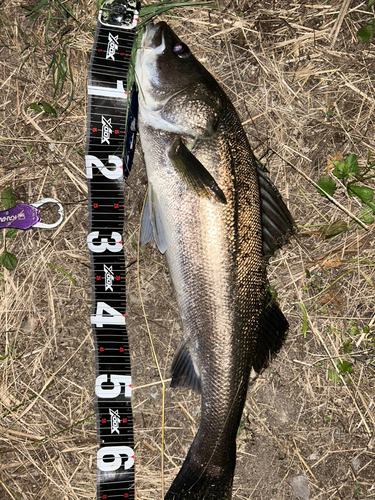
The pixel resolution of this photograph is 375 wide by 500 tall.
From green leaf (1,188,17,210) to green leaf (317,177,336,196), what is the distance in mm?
2640

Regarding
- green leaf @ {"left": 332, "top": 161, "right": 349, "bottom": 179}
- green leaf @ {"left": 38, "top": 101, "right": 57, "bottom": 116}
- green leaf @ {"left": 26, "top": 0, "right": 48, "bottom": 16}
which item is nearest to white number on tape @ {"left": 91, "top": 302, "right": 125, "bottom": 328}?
green leaf @ {"left": 38, "top": 101, "right": 57, "bottom": 116}

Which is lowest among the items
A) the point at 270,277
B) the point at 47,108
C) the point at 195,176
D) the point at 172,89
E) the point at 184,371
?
the point at 184,371

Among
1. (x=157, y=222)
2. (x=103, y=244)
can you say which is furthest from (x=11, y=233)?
(x=157, y=222)

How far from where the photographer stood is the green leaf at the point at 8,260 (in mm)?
3221

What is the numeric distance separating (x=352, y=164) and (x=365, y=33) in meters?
1.18

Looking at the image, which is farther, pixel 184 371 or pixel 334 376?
pixel 334 376

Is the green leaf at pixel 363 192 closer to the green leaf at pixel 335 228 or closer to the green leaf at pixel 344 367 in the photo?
the green leaf at pixel 335 228

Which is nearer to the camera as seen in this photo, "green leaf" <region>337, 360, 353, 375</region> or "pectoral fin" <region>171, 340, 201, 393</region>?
"pectoral fin" <region>171, 340, 201, 393</region>

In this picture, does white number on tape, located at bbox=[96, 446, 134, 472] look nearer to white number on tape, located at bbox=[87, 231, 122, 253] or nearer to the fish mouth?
white number on tape, located at bbox=[87, 231, 122, 253]

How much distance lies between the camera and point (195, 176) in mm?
2590

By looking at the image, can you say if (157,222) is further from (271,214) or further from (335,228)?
(335,228)

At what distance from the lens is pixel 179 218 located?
2676 millimetres

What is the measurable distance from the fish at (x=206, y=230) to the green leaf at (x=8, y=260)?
4.24 feet

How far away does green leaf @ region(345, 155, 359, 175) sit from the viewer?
3.36m
